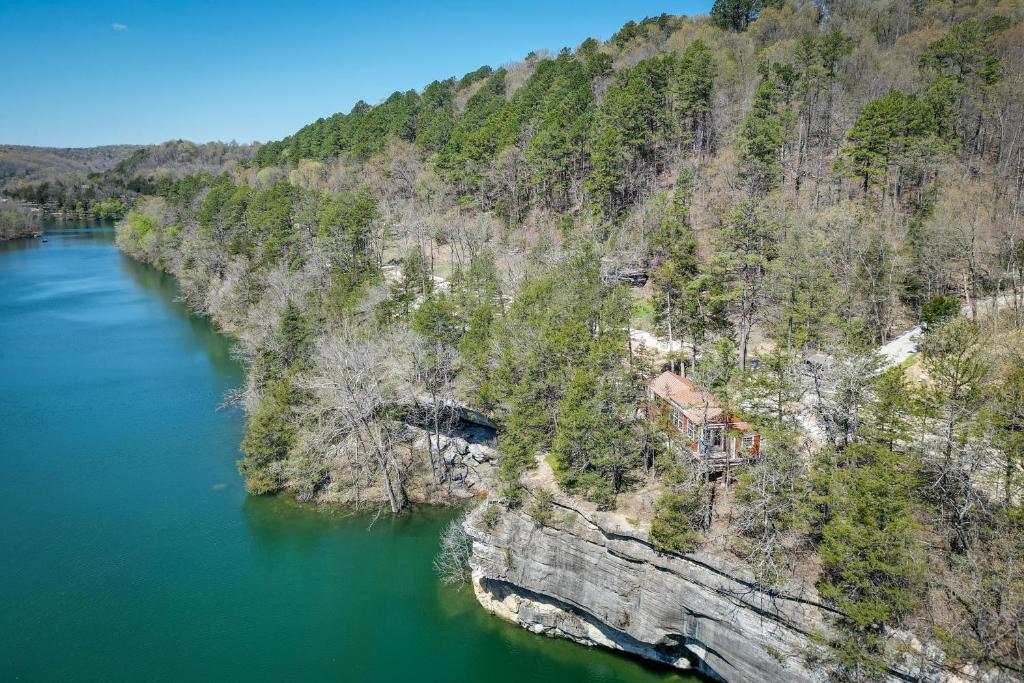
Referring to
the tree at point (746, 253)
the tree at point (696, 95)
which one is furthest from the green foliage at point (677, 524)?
the tree at point (696, 95)

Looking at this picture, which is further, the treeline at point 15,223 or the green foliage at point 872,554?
the treeline at point 15,223

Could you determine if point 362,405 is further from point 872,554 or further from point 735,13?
point 735,13

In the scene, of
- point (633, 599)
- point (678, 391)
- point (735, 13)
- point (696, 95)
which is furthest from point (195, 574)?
point (735, 13)

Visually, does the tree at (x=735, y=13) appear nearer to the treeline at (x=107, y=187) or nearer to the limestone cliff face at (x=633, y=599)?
the limestone cliff face at (x=633, y=599)

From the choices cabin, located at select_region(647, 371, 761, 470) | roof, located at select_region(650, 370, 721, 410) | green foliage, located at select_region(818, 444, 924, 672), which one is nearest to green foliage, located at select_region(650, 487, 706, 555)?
cabin, located at select_region(647, 371, 761, 470)

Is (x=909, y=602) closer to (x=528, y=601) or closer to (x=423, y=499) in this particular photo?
(x=528, y=601)

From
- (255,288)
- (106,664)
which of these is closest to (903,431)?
(106,664)

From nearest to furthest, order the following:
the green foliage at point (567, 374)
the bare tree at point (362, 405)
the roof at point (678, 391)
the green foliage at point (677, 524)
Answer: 1. the green foliage at point (677, 524)
2. the green foliage at point (567, 374)
3. the roof at point (678, 391)
4. the bare tree at point (362, 405)
